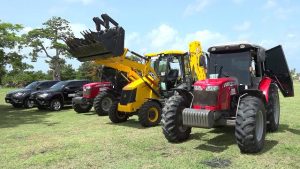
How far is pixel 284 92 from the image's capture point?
1162 cm

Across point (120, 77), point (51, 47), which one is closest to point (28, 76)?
point (51, 47)

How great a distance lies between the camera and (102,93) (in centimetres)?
1628

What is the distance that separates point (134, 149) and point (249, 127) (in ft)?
8.60

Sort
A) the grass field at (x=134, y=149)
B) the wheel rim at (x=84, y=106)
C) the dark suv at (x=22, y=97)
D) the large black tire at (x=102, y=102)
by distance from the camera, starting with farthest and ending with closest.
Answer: the dark suv at (x=22, y=97)
the wheel rim at (x=84, y=106)
the large black tire at (x=102, y=102)
the grass field at (x=134, y=149)

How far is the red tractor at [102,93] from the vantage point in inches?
638

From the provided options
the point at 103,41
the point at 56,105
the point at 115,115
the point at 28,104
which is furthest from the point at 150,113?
the point at 28,104

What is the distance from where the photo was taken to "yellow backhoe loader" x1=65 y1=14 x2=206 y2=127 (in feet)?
41.0

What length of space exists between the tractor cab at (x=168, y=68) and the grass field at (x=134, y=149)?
208cm

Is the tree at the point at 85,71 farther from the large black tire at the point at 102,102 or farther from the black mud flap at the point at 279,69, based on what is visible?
the black mud flap at the point at 279,69

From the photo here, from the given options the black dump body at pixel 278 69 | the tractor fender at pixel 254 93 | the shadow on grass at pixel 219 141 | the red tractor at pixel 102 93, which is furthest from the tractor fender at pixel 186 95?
the red tractor at pixel 102 93

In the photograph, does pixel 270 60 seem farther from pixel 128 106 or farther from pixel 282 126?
pixel 128 106

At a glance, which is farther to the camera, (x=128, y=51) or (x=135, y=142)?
(x=128, y=51)

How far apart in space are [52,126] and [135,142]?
5.13 meters

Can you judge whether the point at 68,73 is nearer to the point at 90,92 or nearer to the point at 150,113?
the point at 90,92
